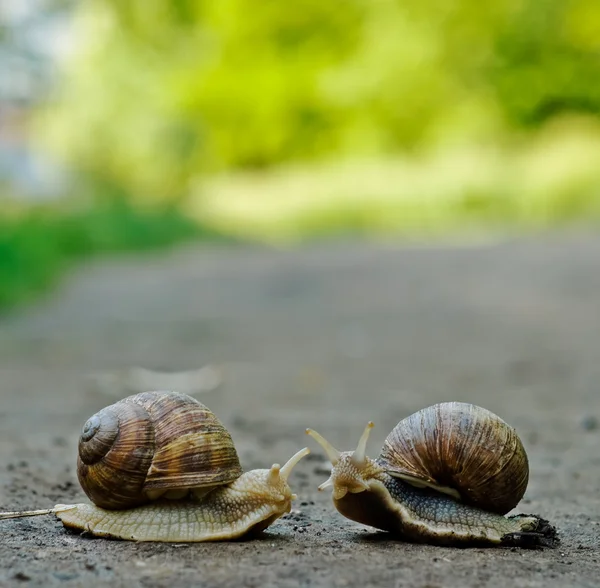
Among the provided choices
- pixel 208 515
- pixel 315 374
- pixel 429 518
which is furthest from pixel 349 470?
pixel 315 374

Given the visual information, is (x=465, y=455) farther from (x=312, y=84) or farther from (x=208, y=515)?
(x=312, y=84)

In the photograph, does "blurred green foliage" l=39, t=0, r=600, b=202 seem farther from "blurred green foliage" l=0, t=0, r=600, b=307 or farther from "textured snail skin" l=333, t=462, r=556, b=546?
"textured snail skin" l=333, t=462, r=556, b=546

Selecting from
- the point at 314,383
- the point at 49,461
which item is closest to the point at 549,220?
the point at 314,383

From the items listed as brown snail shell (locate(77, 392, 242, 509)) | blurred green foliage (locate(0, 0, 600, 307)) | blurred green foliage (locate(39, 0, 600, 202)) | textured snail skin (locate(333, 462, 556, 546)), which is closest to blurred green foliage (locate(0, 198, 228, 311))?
blurred green foliage (locate(0, 0, 600, 307))

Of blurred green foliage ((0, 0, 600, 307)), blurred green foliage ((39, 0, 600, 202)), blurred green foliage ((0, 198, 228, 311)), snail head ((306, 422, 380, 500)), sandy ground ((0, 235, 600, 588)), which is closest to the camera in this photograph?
sandy ground ((0, 235, 600, 588))

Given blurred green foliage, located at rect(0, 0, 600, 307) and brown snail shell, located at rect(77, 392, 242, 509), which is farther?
blurred green foliage, located at rect(0, 0, 600, 307)

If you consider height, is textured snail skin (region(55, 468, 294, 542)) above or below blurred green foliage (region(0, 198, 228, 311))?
below

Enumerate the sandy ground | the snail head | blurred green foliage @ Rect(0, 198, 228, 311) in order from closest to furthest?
the sandy ground, the snail head, blurred green foliage @ Rect(0, 198, 228, 311)
